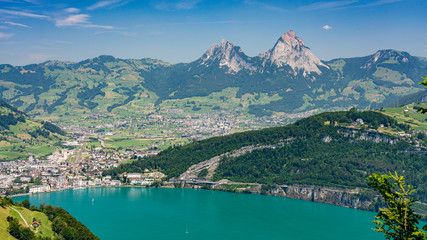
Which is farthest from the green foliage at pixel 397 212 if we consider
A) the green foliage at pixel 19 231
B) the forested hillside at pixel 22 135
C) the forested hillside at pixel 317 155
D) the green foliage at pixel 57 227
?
the forested hillside at pixel 22 135

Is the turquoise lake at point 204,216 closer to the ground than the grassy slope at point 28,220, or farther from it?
closer to the ground

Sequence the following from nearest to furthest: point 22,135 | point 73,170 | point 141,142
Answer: point 73,170
point 22,135
point 141,142

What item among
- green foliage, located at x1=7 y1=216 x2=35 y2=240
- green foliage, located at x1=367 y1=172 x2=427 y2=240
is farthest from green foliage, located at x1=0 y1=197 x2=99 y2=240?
green foliage, located at x1=367 y1=172 x2=427 y2=240

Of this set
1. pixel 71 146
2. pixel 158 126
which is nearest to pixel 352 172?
pixel 71 146

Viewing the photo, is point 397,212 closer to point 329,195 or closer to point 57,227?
point 57,227

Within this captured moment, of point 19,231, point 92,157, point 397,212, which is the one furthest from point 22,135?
point 397,212

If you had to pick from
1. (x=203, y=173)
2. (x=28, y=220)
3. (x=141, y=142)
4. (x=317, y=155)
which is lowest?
(x=203, y=173)

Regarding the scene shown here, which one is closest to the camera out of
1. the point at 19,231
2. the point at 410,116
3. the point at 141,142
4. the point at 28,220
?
the point at 19,231

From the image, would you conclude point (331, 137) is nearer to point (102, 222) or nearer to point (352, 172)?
point (352, 172)

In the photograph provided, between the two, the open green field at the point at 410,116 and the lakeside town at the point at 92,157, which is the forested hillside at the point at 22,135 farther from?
the open green field at the point at 410,116
